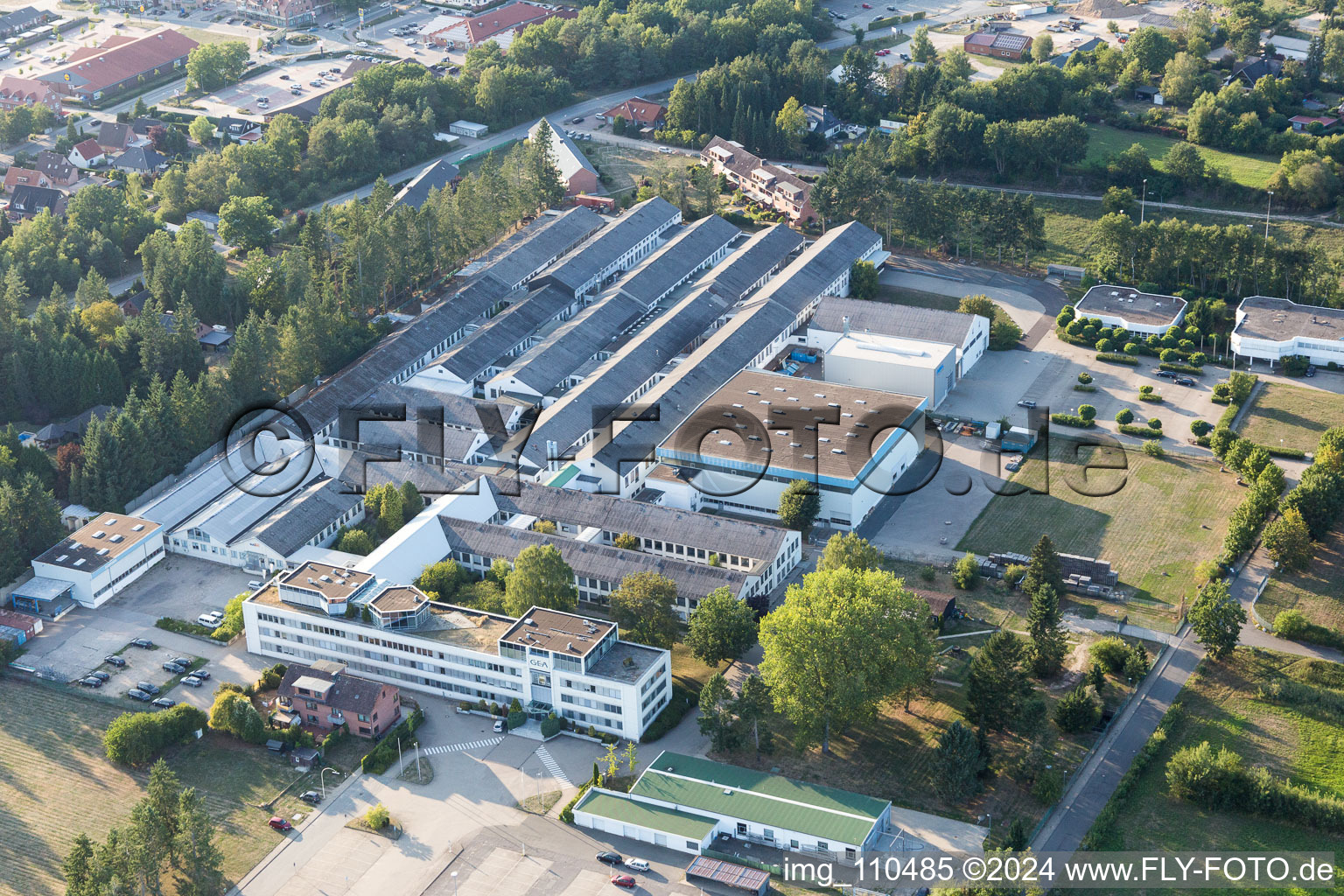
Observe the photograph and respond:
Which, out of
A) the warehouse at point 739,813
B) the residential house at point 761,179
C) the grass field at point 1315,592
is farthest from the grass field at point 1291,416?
the warehouse at point 739,813

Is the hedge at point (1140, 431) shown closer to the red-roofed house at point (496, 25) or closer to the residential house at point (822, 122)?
the residential house at point (822, 122)

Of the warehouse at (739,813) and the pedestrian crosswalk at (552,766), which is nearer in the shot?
the warehouse at (739,813)

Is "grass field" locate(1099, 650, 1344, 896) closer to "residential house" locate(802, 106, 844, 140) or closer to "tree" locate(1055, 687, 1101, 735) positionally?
"tree" locate(1055, 687, 1101, 735)

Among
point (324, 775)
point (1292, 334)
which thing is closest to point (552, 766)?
point (324, 775)

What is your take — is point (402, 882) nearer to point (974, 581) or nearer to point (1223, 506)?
point (974, 581)

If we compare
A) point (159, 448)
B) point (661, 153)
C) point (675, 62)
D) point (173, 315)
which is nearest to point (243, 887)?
point (159, 448)

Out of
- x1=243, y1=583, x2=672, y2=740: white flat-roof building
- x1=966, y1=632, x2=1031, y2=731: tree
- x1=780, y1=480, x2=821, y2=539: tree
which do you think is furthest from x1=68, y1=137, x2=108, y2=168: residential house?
x1=966, y1=632, x2=1031, y2=731: tree
